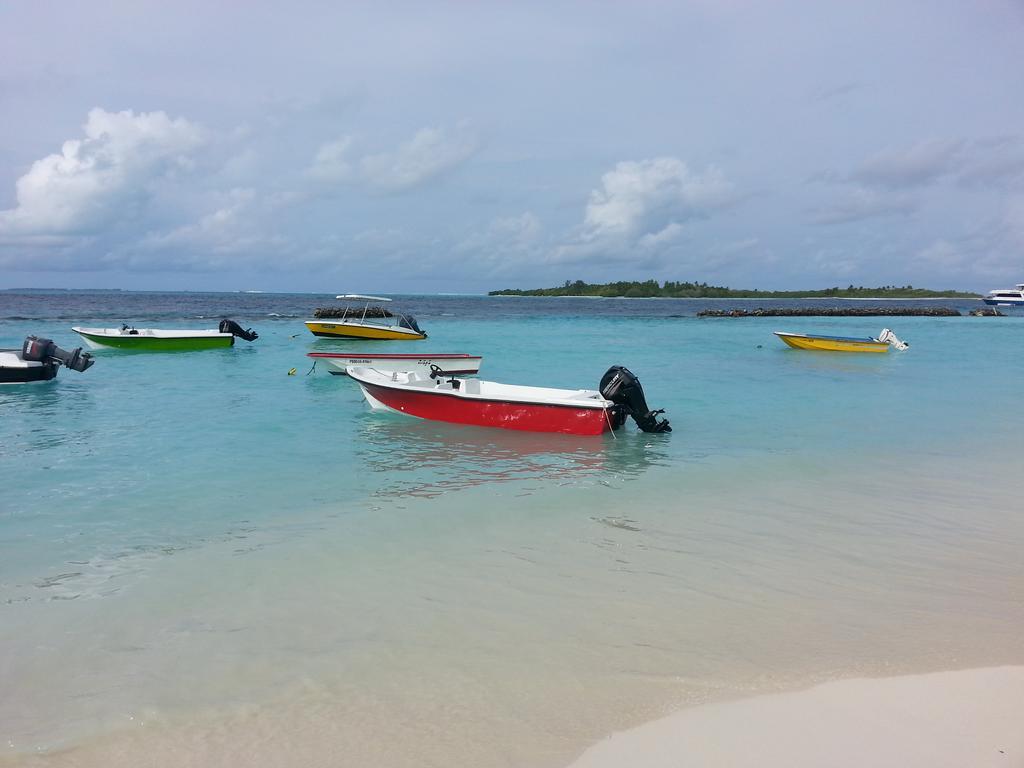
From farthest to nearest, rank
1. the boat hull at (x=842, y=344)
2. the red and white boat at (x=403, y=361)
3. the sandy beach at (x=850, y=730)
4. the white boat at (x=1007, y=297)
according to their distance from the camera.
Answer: the white boat at (x=1007, y=297) < the boat hull at (x=842, y=344) < the red and white boat at (x=403, y=361) < the sandy beach at (x=850, y=730)

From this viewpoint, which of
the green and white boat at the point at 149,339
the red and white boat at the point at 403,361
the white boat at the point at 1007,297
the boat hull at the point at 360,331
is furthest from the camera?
the white boat at the point at 1007,297

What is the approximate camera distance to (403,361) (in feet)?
70.3

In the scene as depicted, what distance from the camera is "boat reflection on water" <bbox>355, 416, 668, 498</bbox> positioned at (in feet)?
34.1

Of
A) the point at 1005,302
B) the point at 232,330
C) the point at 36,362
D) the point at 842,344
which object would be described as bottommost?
the point at 36,362

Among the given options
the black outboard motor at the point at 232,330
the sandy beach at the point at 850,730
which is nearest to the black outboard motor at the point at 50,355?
the black outboard motor at the point at 232,330

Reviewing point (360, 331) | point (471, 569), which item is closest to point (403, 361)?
point (471, 569)

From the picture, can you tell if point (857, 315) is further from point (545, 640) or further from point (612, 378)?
point (545, 640)

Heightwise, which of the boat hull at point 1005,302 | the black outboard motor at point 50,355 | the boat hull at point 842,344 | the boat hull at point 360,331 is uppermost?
the boat hull at point 1005,302

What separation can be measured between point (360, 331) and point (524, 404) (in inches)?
981

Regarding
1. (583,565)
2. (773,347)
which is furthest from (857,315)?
(583,565)

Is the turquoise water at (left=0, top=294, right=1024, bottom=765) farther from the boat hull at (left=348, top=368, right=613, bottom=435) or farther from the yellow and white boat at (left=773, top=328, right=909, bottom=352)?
the yellow and white boat at (left=773, top=328, right=909, bottom=352)

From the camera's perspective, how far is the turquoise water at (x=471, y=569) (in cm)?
446

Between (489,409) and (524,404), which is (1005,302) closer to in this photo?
(524,404)

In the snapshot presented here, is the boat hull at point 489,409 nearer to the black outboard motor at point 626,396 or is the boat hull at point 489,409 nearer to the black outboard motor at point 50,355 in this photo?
the black outboard motor at point 626,396
